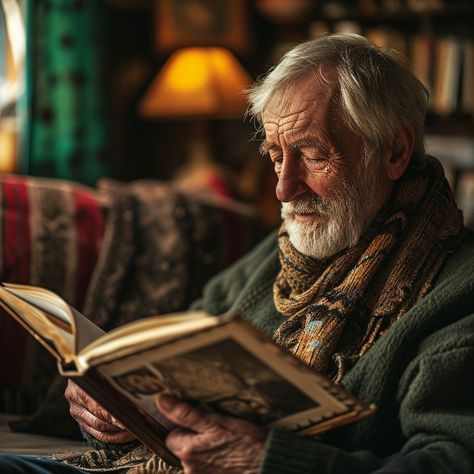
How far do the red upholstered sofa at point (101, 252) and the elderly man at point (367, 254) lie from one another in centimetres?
65

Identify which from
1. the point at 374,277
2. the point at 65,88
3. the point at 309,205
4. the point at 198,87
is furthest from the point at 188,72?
the point at 374,277

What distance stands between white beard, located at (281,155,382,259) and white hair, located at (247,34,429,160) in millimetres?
51

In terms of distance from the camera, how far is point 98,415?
1.40 metres

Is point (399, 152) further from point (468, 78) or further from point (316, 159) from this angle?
point (468, 78)

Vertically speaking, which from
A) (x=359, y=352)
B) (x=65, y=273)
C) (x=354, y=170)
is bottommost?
(x=65, y=273)

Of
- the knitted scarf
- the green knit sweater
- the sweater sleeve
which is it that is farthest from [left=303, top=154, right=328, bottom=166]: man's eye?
the sweater sleeve

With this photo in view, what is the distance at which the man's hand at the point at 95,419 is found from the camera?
4.55 feet

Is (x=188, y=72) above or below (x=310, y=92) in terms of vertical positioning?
below

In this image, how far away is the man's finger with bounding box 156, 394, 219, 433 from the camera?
3.77 ft

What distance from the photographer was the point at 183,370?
1089 millimetres

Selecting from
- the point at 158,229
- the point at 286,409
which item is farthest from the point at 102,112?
the point at 286,409

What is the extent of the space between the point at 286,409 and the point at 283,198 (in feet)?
1.42

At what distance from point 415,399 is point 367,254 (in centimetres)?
29

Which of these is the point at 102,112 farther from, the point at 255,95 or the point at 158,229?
the point at 255,95
